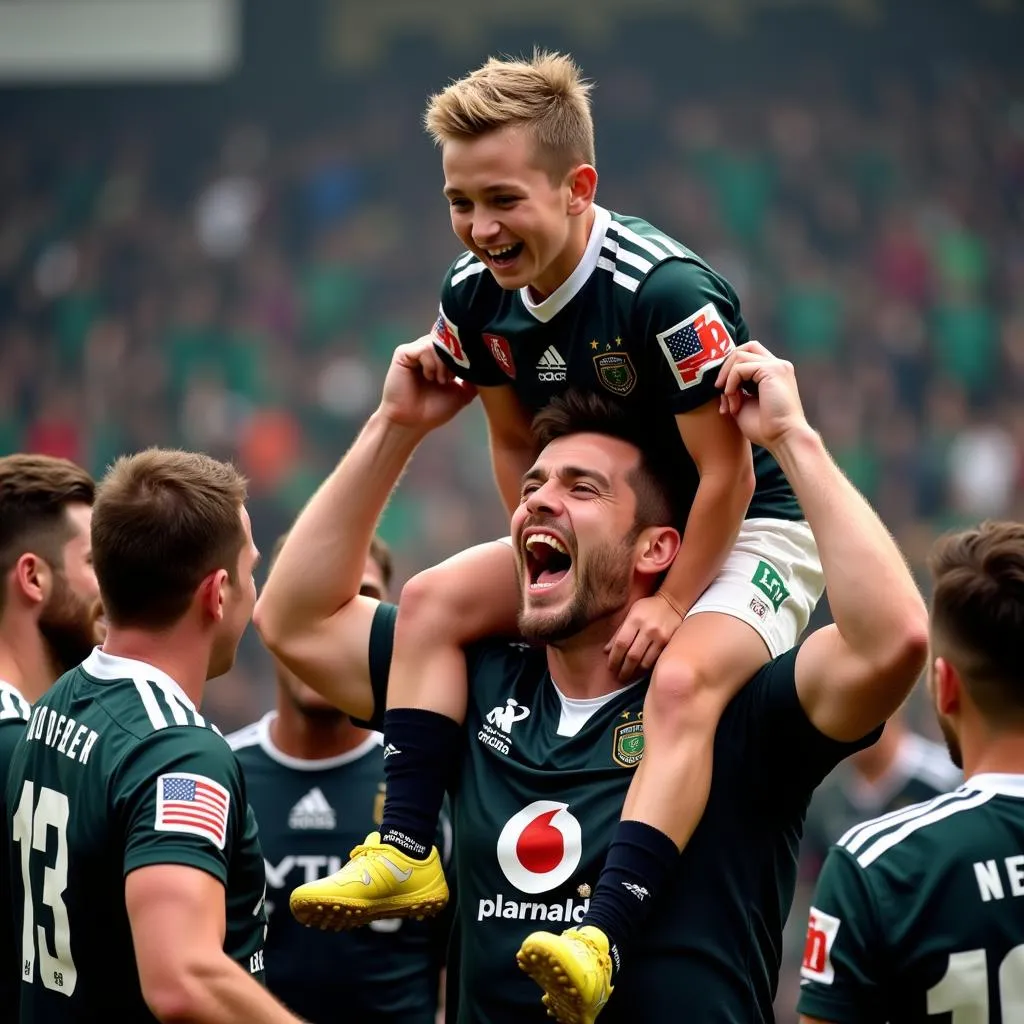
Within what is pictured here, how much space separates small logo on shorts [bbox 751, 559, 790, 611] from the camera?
361cm

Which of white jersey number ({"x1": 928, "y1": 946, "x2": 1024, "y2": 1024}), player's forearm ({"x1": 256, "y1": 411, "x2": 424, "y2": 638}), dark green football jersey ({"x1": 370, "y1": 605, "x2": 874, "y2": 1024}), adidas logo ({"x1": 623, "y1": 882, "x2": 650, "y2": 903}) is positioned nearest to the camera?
white jersey number ({"x1": 928, "y1": 946, "x2": 1024, "y2": 1024})

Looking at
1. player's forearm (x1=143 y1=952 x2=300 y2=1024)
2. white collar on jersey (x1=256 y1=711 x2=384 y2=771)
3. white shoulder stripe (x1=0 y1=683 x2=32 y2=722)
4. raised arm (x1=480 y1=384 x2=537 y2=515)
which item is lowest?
player's forearm (x1=143 y1=952 x2=300 y2=1024)

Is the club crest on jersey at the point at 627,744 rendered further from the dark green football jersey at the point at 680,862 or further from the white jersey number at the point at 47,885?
the white jersey number at the point at 47,885

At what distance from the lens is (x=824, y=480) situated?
11.0ft

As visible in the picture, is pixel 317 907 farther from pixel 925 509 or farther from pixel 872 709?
pixel 925 509

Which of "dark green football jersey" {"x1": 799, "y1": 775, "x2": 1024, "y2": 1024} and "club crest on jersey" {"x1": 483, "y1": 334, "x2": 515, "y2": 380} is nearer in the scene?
"dark green football jersey" {"x1": 799, "y1": 775, "x2": 1024, "y2": 1024}

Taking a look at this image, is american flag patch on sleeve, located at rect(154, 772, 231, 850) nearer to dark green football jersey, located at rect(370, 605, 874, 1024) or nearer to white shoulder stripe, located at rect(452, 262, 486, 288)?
dark green football jersey, located at rect(370, 605, 874, 1024)

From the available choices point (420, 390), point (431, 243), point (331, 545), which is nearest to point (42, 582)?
point (331, 545)

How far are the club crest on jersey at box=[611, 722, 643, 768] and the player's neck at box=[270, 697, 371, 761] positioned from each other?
163cm

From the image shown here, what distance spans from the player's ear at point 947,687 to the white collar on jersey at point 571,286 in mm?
1168

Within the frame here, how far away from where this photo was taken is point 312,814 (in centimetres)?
483

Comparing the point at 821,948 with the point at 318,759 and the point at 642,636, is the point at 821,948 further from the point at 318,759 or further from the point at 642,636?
the point at 318,759

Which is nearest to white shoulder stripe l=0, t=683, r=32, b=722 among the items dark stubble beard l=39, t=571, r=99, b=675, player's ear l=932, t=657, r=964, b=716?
dark stubble beard l=39, t=571, r=99, b=675

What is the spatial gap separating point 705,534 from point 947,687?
64 centimetres
